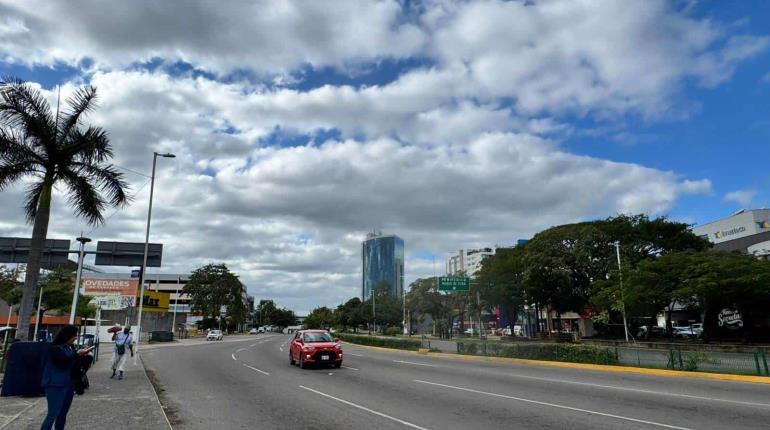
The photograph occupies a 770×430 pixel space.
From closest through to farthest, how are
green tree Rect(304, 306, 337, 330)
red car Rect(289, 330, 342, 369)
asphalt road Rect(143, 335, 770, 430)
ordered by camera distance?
asphalt road Rect(143, 335, 770, 430), red car Rect(289, 330, 342, 369), green tree Rect(304, 306, 337, 330)

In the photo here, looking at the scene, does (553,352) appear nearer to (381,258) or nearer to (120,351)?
(120,351)

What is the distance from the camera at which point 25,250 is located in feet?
82.2

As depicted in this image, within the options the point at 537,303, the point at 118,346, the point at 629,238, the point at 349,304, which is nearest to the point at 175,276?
the point at 349,304

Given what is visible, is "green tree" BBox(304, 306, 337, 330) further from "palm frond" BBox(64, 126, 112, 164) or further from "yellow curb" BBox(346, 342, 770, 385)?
"palm frond" BBox(64, 126, 112, 164)

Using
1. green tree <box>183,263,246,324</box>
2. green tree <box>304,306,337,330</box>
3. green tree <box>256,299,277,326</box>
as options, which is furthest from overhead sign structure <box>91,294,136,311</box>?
green tree <box>256,299,277,326</box>

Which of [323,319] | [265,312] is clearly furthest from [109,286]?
[265,312]

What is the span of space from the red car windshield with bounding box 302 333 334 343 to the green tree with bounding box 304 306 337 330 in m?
117

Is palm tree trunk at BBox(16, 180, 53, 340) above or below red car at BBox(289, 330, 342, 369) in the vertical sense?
above

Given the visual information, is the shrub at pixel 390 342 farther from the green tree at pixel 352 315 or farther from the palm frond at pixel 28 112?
the green tree at pixel 352 315

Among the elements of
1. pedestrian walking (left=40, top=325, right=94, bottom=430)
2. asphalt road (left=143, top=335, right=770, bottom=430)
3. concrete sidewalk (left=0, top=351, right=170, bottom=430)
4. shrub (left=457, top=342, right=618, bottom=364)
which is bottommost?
asphalt road (left=143, top=335, right=770, bottom=430)

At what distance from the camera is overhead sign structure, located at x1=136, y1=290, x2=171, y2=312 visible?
209ft

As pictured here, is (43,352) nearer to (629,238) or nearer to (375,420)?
(375,420)

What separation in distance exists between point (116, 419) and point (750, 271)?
36.9 meters

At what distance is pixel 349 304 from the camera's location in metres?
137
